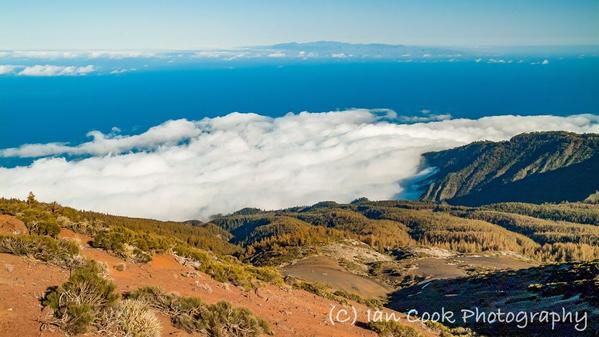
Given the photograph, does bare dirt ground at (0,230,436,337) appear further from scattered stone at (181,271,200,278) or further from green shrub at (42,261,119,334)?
green shrub at (42,261,119,334)

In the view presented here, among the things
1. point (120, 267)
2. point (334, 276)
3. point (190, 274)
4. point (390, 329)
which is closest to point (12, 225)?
point (120, 267)

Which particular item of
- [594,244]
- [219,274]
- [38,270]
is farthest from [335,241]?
[594,244]

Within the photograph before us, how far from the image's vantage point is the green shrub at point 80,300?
549 inches

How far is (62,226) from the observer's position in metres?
29.5

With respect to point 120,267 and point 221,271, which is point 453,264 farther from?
point 120,267

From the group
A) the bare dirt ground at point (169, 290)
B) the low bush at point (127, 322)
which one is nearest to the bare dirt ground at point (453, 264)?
the bare dirt ground at point (169, 290)

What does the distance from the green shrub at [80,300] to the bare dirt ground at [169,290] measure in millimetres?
542

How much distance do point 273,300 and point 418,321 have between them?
11.6 meters

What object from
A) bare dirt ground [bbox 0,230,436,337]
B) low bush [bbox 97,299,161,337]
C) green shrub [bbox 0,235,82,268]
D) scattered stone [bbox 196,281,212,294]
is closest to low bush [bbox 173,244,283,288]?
bare dirt ground [bbox 0,230,436,337]

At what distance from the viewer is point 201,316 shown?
59.7 ft

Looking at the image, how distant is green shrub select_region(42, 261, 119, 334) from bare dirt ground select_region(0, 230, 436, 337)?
542 mm

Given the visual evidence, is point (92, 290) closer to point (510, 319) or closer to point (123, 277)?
point (123, 277)

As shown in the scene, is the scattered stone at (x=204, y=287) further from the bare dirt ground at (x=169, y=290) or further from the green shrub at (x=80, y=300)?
the green shrub at (x=80, y=300)

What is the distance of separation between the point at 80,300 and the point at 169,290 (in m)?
7.56
